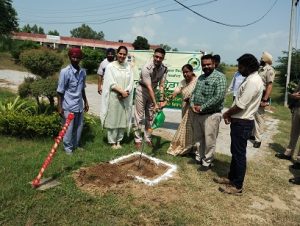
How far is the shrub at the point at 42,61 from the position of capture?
237 inches

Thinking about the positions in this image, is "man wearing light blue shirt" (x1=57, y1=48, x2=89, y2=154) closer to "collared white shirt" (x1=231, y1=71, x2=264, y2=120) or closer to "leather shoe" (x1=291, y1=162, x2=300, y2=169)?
"collared white shirt" (x1=231, y1=71, x2=264, y2=120)

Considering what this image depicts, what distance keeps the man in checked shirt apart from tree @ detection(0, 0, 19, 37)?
4023cm

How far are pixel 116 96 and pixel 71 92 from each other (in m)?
0.89

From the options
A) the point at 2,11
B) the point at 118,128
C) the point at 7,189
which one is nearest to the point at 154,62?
the point at 118,128

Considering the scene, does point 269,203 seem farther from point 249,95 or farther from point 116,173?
point 116,173

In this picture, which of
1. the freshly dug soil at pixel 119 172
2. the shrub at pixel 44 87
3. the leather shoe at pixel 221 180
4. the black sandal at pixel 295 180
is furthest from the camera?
the shrub at pixel 44 87

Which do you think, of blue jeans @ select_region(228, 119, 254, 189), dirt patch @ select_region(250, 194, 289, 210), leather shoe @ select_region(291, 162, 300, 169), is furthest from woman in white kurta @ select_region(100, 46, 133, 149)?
leather shoe @ select_region(291, 162, 300, 169)

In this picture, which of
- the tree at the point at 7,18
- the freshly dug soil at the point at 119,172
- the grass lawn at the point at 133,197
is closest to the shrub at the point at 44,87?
the grass lawn at the point at 133,197

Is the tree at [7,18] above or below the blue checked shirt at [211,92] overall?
→ above

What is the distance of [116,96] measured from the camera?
5.78 metres

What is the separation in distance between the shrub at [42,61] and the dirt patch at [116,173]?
239 centimetres

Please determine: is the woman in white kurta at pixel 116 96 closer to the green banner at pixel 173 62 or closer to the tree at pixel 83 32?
the green banner at pixel 173 62

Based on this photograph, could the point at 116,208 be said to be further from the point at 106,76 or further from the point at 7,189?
the point at 106,76

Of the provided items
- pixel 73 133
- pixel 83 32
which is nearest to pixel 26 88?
pixel 73 133
